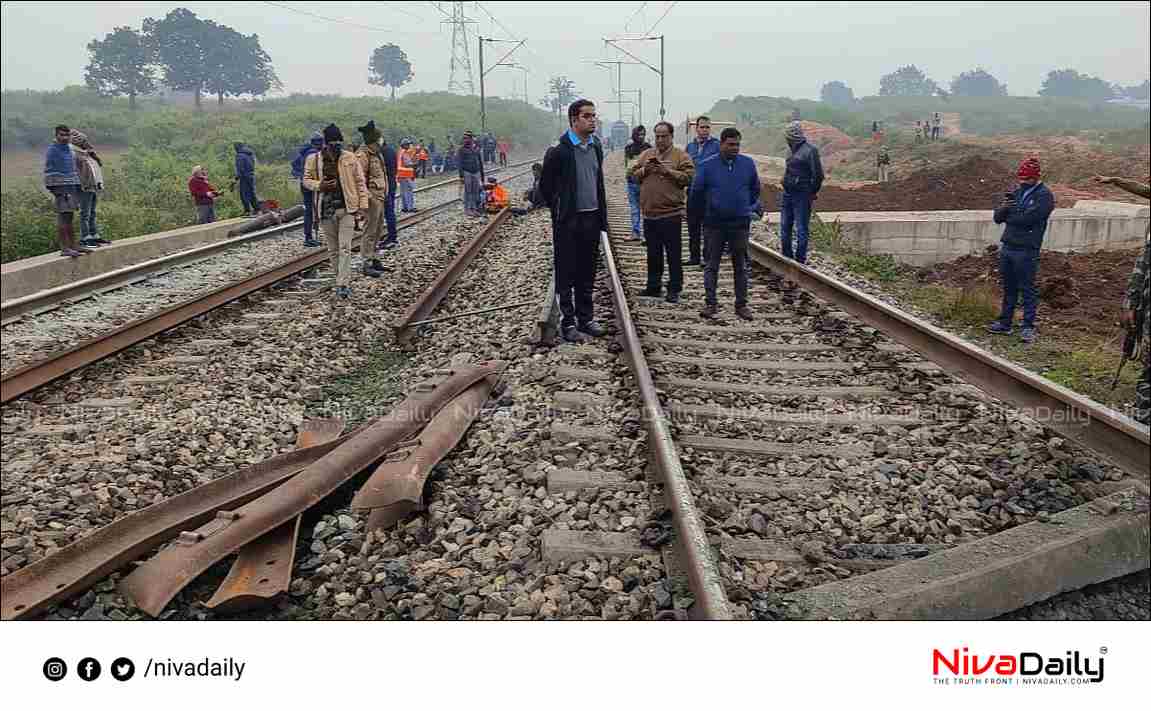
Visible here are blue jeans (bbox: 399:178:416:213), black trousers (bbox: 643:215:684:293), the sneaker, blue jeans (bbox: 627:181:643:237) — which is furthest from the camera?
blue jeans (bbox: 399:178:416:213)

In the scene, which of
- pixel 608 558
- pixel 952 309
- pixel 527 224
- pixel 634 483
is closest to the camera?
pixel 608 558

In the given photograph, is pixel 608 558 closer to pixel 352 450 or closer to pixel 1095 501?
pixel 352 450

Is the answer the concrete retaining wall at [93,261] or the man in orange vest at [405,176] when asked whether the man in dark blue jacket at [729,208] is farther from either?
the man in orange vest at [405,176]

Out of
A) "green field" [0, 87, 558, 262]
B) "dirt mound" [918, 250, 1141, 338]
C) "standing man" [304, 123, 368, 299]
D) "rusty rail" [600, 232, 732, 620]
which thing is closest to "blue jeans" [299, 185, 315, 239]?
"green field" [0, 87, 558, 262]

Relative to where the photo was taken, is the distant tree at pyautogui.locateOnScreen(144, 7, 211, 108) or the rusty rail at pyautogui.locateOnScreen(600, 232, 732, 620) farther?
the distant tree at pyautogui.locateOnScreen(144, 7, 211, 108)

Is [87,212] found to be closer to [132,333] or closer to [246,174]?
[246,174]

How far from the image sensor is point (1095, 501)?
3.63m

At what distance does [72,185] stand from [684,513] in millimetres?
7852

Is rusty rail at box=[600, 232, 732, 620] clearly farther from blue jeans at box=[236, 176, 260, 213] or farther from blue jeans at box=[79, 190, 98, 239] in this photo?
blue jeans at box=[236, 176, 260, 213]

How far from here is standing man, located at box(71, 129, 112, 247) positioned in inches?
414

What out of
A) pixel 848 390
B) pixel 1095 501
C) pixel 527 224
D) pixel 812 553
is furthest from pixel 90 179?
pixel 1095 501

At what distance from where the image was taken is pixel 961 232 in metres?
14.0

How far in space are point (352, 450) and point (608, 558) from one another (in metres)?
1.70

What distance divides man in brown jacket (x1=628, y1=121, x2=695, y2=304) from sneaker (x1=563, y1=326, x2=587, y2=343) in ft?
6.66
